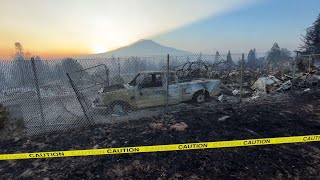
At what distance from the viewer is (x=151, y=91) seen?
9.16m

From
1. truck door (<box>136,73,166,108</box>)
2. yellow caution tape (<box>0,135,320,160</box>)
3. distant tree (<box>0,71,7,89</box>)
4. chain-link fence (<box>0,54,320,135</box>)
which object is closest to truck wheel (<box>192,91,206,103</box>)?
Answer: chain-link fence (<box>0,54,320,135</box>)

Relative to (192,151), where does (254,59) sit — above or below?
above

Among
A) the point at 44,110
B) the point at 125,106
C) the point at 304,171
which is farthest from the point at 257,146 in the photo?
the point at 44,110

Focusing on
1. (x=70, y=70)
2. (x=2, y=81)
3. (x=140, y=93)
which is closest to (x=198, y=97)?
(x=140, y=93)

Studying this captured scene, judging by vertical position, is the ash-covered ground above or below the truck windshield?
below

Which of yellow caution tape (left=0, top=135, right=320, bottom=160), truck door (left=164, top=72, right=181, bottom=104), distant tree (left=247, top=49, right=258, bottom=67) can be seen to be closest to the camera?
→ yellow caution tape (left=0, top=135, right=320, bottom=160)

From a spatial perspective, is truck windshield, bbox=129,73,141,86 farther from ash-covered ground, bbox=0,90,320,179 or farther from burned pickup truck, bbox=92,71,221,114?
ash-covered ground, bbox=0,90,320,179

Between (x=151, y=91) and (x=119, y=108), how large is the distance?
1369mm

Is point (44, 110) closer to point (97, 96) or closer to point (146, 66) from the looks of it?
point (97, 96)

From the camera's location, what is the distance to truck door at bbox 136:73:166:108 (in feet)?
29.9

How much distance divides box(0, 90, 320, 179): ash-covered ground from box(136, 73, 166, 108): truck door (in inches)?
46.7

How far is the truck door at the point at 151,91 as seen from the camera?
9117 mm

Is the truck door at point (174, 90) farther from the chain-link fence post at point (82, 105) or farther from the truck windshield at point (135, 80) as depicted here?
the chain-link fence post at point (82, 105)

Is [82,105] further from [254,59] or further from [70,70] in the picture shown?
[254,59]
